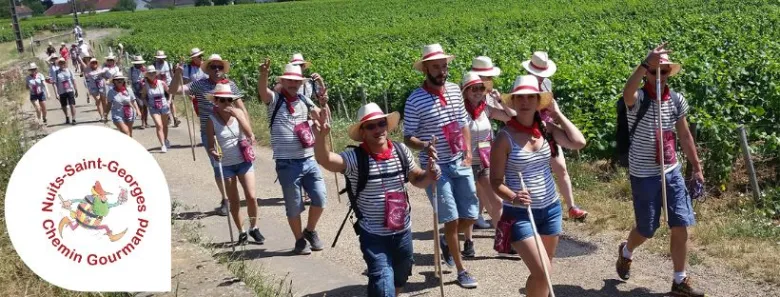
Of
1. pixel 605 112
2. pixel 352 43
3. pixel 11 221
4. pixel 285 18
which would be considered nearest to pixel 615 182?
pixel 605 112

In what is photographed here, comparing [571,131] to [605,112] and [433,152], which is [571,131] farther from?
[605,112]

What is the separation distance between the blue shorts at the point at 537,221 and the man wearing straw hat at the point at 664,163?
106cm

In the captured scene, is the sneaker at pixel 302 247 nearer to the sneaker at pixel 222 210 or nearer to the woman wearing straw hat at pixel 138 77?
the sneaker at pixel 222 210

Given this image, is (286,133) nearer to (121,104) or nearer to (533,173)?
(533,173)

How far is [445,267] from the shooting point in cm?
720

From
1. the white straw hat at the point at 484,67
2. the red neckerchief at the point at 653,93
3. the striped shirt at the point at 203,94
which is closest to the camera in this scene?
the red neckerchief at the point at 653,93

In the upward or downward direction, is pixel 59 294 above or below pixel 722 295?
above

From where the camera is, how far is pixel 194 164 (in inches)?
507

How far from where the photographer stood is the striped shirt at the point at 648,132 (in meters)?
6.16

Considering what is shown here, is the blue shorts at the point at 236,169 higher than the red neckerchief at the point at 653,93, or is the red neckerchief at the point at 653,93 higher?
the red neckerchief at the point at 653,93

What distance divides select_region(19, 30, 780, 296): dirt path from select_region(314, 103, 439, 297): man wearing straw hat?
1250mm

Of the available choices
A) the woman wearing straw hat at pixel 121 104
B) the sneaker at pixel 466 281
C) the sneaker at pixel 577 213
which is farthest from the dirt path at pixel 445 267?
the woman wearing straw hat at pixel 121 104

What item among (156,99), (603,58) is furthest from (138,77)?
(603,58)

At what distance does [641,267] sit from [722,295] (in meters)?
0.80
